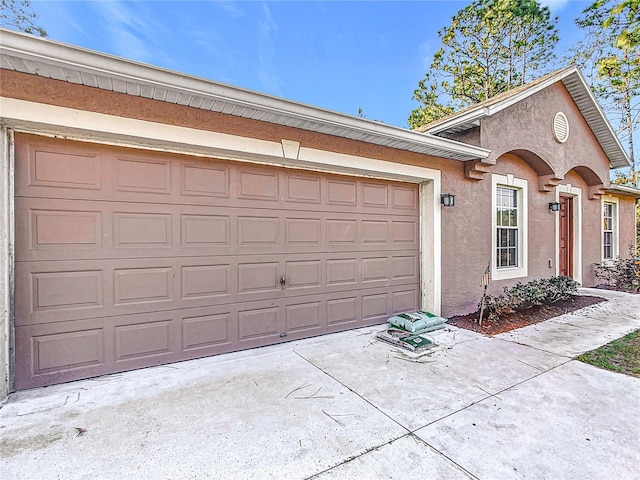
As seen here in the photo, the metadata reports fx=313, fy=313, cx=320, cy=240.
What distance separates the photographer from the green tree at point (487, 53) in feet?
46.7

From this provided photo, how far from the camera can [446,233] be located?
18.2ft

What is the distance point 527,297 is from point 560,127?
171 inches

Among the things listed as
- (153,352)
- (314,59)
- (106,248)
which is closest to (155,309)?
(153,352)

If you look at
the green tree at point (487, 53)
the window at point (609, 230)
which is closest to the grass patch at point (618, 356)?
the window at point (609, 230)

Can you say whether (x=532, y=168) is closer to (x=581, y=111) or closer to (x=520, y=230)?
(x=520, y=230)

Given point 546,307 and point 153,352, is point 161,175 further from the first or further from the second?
point 546,307

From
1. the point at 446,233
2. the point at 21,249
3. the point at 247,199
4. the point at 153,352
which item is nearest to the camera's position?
the point at 21,249

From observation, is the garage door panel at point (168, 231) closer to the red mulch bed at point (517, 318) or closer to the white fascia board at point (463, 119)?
the red mulch bed at point (517, 318)

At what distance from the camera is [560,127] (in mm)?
7332

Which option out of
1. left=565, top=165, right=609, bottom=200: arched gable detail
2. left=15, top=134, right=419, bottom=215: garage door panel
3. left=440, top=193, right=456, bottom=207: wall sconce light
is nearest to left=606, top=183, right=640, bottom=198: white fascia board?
left=565, top=165, right=609, bottom=200: arched gable detail

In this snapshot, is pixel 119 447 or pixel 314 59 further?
pixel 314 59

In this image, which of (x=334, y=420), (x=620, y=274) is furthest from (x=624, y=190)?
(x=334, y=420)

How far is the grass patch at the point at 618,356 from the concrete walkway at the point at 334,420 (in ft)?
0.85

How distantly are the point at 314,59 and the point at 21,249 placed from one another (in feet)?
37.3
